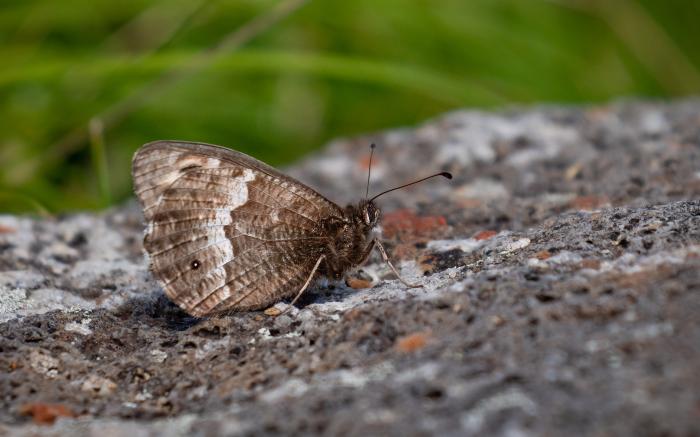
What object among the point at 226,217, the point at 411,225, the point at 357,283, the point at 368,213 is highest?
the point at 226,217

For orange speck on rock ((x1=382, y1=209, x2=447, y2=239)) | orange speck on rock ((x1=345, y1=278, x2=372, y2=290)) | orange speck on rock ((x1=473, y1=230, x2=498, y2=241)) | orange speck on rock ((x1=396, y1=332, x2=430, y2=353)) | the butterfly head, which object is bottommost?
orange speck on rock ((x1=396, y1=332, x2=430, y2=353))

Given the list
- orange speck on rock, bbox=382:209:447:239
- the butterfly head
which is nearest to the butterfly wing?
the butterfly head

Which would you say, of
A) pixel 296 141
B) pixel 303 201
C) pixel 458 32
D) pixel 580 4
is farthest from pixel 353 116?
pixel 303 201

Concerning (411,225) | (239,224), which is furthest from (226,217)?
(411,225)

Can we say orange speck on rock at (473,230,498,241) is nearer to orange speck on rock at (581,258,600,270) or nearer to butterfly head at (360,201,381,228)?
butterfly head at (360,201,381,228)

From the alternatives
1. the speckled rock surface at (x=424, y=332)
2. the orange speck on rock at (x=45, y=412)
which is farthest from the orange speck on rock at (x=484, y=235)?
the orange speck on rock at (x=45, y=412)

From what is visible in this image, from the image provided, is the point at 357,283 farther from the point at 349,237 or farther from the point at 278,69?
the point at 278,69
